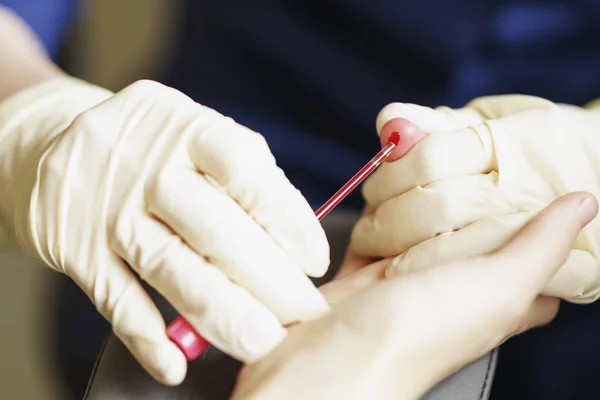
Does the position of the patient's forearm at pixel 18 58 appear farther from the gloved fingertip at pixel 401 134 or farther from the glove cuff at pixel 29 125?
the gloved fingertip at pixel 401 134

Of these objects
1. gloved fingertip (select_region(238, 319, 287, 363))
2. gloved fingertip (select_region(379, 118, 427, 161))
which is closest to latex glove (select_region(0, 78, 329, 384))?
gloved fingertip (select_region(238, 319, 287, 363))

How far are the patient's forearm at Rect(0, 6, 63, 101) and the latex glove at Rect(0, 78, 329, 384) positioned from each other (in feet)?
0.74

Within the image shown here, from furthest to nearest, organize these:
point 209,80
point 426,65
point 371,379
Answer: point 209,80 < point 426,65 < point 371,379

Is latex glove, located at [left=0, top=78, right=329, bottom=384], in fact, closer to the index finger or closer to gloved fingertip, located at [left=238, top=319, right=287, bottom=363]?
gloved fingertip, located at [left=238, top=319, right=287, bottom=363]

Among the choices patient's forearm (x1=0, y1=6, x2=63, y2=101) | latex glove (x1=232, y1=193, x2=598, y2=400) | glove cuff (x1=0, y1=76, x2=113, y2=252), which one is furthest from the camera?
patient's forearm (x1=0, y1=6, x2=63, y2=101)

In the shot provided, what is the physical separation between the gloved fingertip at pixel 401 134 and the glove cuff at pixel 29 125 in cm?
28

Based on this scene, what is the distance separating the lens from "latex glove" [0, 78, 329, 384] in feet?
1.59

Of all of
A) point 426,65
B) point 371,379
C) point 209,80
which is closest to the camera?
point 371,379

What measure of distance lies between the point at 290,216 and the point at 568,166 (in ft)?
0.81

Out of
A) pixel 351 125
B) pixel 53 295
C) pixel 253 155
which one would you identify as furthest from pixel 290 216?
pixel 53 295

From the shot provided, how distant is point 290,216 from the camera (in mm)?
513

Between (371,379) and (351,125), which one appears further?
(351,125)

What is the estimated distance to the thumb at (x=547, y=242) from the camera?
0.50 metres

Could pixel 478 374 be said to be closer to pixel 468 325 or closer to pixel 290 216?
pixel 468 325
